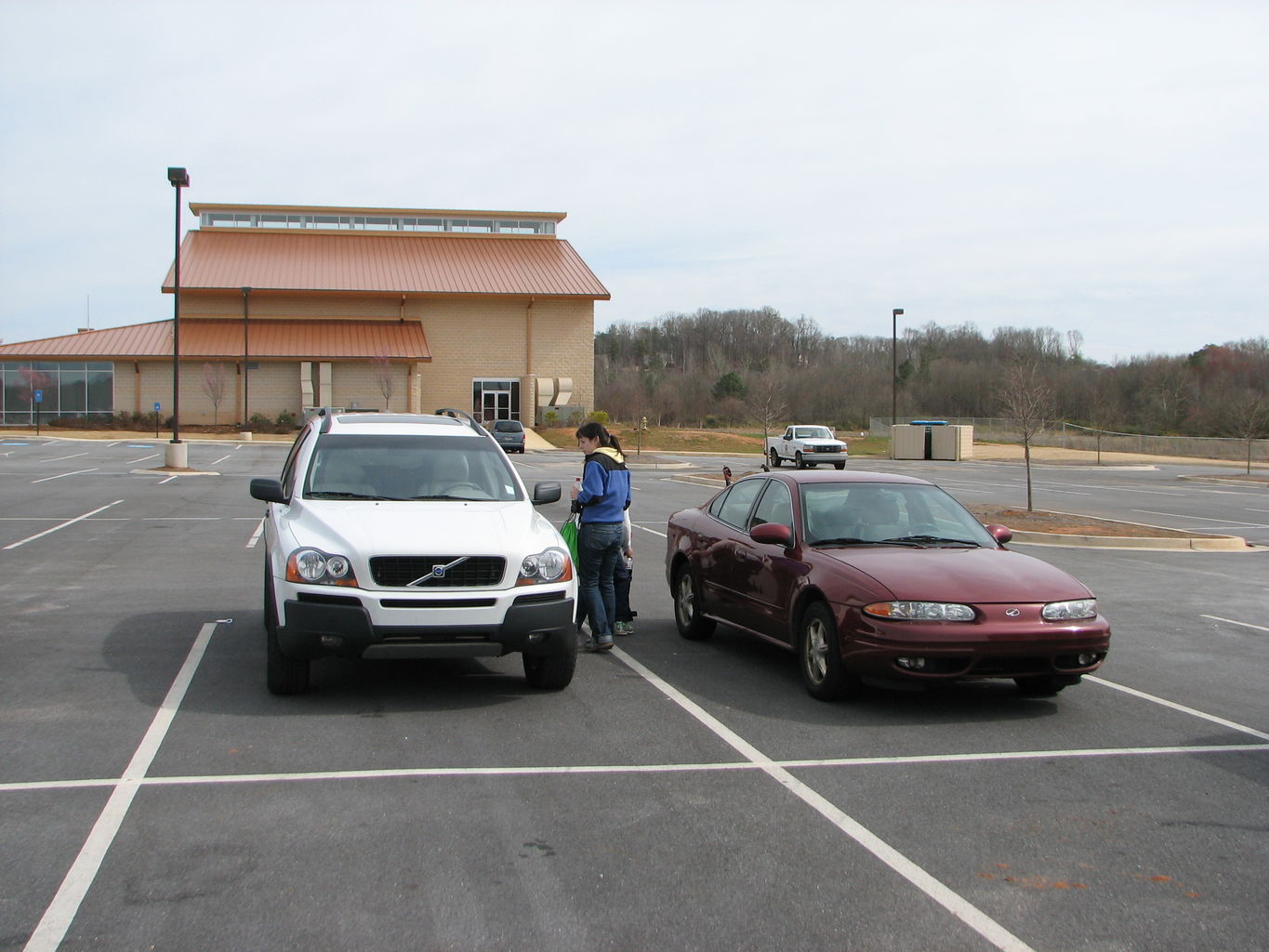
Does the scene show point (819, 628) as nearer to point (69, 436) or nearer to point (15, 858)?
point (15, 858)

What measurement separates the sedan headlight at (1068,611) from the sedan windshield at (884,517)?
1149 mm

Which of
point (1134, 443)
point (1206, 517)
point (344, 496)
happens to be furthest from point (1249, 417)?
point (344, 496)

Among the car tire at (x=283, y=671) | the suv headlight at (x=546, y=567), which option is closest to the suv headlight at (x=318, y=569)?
the car tire at (x=283, y=671)

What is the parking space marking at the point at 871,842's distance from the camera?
3.96 m

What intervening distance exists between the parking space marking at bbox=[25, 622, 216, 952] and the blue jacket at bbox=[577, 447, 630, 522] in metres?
3.10

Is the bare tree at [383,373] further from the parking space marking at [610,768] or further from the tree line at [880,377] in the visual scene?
the parking space marking at [610,768]

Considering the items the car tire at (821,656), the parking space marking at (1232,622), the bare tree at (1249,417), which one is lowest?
the parking space marking at (1232,622)

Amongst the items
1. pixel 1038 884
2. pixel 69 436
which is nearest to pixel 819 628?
pixel 1038 884

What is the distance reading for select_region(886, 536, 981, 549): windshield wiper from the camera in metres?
7.99

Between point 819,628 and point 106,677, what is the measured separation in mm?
4740

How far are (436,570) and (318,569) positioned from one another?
0.69m

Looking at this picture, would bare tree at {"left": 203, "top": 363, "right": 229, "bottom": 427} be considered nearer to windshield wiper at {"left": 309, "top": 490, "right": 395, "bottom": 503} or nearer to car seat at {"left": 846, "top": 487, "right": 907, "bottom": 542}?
windshield wiper at {"left": 309, "top": 490, "right": 395, "bottom": 503}

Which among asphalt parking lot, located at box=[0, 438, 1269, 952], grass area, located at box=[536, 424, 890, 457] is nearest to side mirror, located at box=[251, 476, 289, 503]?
asphalt parking lot, located at box=[0, 438, 1269, 952]

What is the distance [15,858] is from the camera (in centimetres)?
443
